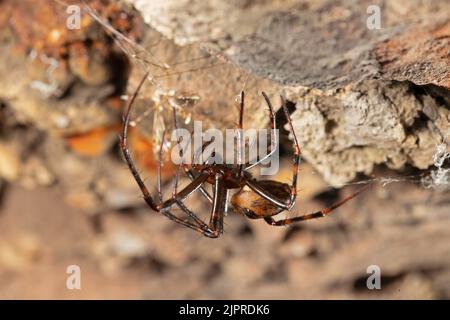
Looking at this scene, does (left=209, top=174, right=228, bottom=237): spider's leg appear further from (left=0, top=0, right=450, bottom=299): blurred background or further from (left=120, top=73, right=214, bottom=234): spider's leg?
(left=0, top=0, right=450, bottom=299): blurred background

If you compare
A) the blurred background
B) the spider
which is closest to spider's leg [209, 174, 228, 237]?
the spider

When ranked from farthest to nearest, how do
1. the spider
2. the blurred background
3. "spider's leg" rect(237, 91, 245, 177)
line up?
the spider → "spider's leg" rect(237, 91, 245, 177) → the blurred background

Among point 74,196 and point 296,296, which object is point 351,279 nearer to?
point 296,296

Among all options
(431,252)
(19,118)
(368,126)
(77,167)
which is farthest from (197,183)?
(431,252)

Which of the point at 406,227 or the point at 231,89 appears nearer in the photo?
the point at 231,89

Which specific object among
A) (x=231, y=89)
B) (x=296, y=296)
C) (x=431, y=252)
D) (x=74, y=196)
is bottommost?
(x=296, y=296)

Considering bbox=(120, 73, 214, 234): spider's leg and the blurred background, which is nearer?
the blurred background
